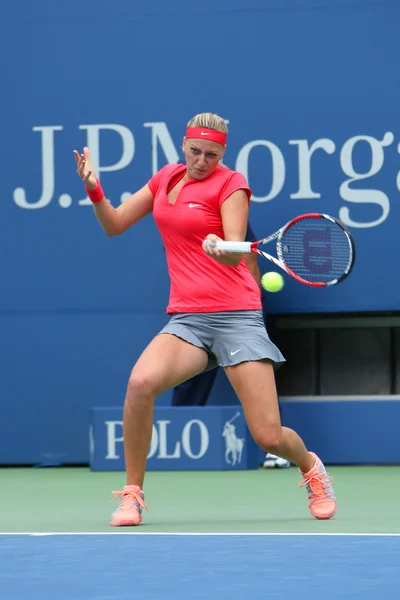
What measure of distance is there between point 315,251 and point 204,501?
4.93 feet

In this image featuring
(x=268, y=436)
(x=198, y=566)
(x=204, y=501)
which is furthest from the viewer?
(x=204, y=501)

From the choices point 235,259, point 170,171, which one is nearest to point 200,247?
point 235,259

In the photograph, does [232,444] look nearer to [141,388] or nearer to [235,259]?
[141,388]

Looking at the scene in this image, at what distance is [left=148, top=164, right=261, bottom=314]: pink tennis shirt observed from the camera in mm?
4832

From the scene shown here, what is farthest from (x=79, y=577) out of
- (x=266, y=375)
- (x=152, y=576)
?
(x=266, y=375)

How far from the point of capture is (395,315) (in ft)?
26.0

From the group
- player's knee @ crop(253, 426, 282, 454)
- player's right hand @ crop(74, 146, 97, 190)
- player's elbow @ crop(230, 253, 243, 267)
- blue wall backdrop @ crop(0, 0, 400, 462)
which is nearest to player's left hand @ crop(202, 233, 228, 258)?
player's elbow @ crop(230, 253, 243, 267)

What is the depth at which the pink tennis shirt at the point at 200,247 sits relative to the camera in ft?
15.9

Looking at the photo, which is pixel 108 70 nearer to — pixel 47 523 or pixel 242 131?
pixel 242 131

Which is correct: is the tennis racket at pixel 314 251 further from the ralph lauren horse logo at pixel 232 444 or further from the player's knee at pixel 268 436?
the ralph lauren horse logo at pixel 232 444

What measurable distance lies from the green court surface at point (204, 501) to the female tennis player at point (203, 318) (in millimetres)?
225

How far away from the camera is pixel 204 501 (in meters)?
5.89

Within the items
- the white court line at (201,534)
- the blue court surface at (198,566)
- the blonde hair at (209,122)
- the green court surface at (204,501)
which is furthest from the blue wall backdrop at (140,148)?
the blue court surface at (198,566)

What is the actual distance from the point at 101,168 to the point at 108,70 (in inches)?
22.6
